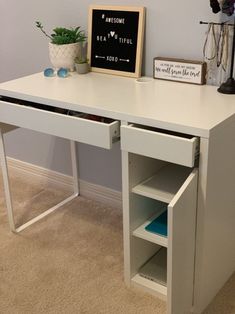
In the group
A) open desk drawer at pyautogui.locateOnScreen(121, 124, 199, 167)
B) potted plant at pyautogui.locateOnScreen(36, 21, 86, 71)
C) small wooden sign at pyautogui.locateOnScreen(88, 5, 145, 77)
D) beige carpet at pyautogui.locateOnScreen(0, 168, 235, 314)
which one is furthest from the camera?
potted plant at pyautogui.locateOnScreen(36, 21, 86, 71)

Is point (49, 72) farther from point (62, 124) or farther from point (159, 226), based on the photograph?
point (159, 226)

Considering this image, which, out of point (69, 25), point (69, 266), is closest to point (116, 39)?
point (69, 25)

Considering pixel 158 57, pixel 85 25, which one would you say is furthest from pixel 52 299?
pixel 85 25

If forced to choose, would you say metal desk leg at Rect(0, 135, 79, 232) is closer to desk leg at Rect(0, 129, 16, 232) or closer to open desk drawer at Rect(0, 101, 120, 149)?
desk leg at Rect(0, 129, 16, 232)

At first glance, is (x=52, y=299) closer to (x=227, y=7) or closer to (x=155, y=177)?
(x=155, y=177)

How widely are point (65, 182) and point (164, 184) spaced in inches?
40.0

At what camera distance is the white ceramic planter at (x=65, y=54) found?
81.8 inches

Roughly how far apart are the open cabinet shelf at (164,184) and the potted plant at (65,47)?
682 millimetres

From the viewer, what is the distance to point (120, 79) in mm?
2008

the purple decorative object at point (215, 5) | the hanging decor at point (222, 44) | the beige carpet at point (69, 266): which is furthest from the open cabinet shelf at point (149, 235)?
the purple decorative object at point (215, 5)

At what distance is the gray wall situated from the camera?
6.08ft

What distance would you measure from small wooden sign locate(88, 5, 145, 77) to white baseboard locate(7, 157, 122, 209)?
67 cm

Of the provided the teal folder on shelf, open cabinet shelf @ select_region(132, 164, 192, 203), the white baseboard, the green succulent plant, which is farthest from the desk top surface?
the white baseboard

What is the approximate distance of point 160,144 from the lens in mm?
1485
